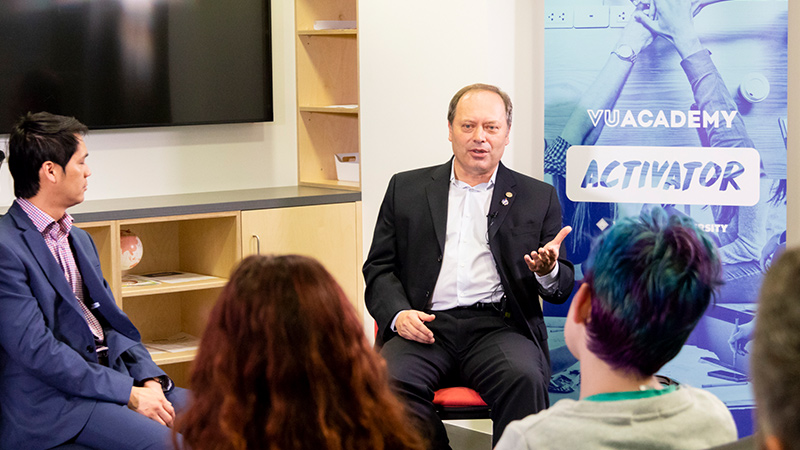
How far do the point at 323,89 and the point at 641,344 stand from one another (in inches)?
133

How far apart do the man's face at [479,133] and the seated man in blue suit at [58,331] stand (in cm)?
127

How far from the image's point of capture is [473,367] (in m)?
2.85

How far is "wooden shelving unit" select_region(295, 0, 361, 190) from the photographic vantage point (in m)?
4.49

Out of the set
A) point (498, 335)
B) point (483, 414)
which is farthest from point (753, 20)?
point (483, 414)

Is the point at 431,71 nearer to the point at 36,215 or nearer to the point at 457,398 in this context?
the point at 457,398

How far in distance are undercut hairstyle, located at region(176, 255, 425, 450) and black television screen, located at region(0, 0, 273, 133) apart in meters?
2.94

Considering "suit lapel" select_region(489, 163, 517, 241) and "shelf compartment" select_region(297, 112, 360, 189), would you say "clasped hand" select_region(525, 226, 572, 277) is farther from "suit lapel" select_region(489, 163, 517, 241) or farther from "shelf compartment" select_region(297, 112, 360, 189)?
"shelf compartment" select_region(297, 112, 360, 189)

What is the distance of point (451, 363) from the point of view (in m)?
2.93

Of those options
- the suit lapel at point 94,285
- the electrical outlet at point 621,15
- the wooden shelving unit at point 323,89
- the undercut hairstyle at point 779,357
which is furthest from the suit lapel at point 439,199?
the undercut hairstyle at point 779,357

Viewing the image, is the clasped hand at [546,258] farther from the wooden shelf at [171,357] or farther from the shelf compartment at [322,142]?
the shelf compartment at [322,142]

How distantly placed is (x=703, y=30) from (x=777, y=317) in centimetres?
272

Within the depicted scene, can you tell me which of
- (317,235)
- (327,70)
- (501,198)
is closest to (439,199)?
(501,198)

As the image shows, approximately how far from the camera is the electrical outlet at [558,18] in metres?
3.37

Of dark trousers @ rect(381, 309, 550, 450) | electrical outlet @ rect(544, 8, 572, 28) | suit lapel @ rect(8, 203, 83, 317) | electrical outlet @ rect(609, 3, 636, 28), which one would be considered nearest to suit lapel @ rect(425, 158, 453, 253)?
dark trousers @ rect(381, 309, 550, 450)
